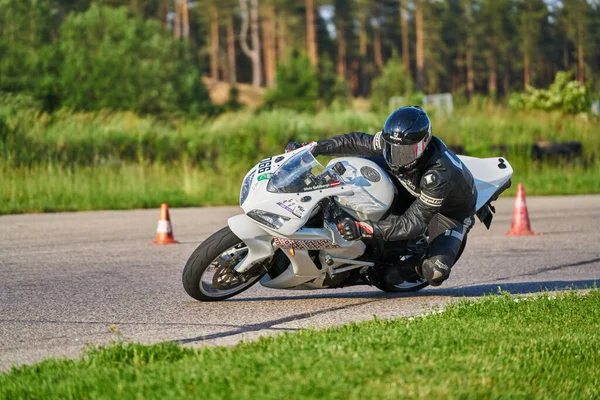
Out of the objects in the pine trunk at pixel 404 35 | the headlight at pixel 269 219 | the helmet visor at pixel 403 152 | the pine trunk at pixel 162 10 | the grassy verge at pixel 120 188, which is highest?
the pine trunk at pixel 162 10

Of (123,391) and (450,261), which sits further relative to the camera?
(450,261)

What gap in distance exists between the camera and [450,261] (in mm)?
8195

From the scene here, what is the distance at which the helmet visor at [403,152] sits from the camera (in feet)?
25.8

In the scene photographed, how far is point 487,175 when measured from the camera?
900cm

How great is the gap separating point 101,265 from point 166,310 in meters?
3.19

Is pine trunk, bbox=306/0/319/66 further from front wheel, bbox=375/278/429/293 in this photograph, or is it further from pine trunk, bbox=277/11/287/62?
front wheel, bbox=375/278/429/293

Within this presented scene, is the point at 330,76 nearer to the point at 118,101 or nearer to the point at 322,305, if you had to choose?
the point at 118,101

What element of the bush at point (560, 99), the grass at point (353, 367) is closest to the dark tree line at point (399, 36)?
the bush at point (560, 99)

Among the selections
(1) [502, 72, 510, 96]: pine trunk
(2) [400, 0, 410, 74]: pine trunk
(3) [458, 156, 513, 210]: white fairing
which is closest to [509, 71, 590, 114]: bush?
(3) [458, 156, 513, 210]: white fairing

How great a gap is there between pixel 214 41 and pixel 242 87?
4432 millimetres

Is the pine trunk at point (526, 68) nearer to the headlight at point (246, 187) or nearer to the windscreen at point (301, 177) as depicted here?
the windscreen at point (301, 177)

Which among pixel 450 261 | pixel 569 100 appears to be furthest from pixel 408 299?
pixel 569 100

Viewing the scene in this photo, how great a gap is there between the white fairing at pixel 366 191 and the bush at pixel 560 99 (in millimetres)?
29889

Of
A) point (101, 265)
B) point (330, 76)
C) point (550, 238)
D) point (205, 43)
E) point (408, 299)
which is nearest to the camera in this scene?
point (408, 299)
